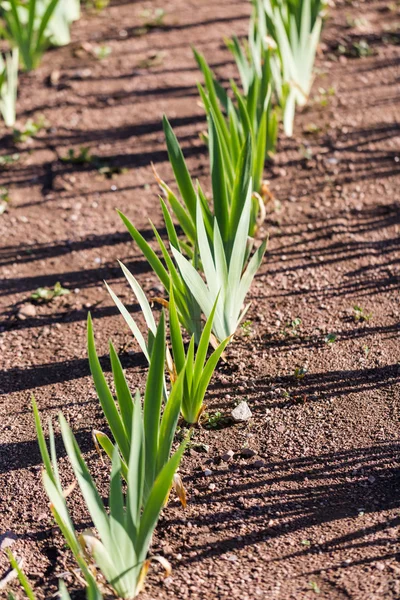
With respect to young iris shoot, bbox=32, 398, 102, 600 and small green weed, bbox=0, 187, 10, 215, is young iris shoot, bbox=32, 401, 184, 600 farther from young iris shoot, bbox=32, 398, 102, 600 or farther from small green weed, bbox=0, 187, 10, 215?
small green weed, bbox=0, 187, 10, 215

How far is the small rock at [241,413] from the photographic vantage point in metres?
2.46

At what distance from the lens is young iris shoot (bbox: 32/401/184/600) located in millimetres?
1678

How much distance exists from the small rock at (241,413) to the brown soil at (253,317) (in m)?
0.03

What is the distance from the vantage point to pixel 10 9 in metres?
4.14

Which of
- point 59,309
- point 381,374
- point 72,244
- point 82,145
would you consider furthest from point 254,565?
point 82,145

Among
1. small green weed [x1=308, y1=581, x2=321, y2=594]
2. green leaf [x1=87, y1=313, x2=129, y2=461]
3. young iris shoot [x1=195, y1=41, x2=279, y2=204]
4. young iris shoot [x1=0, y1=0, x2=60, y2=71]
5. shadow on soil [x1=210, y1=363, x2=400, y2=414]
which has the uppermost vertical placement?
young iris shoot [x1=0, y1=0, x2=60, y2=71]

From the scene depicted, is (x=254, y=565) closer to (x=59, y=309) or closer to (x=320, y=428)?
(x=320, y=428)

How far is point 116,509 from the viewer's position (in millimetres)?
1740

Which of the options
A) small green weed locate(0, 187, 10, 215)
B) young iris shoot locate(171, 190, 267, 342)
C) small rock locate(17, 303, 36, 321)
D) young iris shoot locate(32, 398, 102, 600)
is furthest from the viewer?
small green weed locate(0, 187, 10, 215)

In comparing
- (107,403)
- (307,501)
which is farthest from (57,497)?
(307,501)

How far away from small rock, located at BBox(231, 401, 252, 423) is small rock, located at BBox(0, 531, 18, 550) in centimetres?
76

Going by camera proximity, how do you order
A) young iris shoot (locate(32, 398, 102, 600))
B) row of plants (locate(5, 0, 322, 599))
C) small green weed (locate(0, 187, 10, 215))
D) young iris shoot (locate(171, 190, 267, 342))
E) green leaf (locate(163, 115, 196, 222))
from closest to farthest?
young iris shoot (locate(32, 398, 102, 600)) → row of plants (locate(5, 0, 322, 599)) → young iris shoot (locate(171, 190, 267, 342)) → green leaf (locate(163, 115, 196, 222)) → small green weed (locate(0, 187, 10, 215))

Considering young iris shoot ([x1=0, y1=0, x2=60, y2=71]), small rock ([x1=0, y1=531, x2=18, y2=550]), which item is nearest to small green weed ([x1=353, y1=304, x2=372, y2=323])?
small rock ([x1=0, y1=531, x2=18, y2=550])

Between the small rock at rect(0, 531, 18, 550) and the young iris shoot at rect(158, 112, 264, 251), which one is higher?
the young iris shoot at rect(158, 112, 264, 251)
